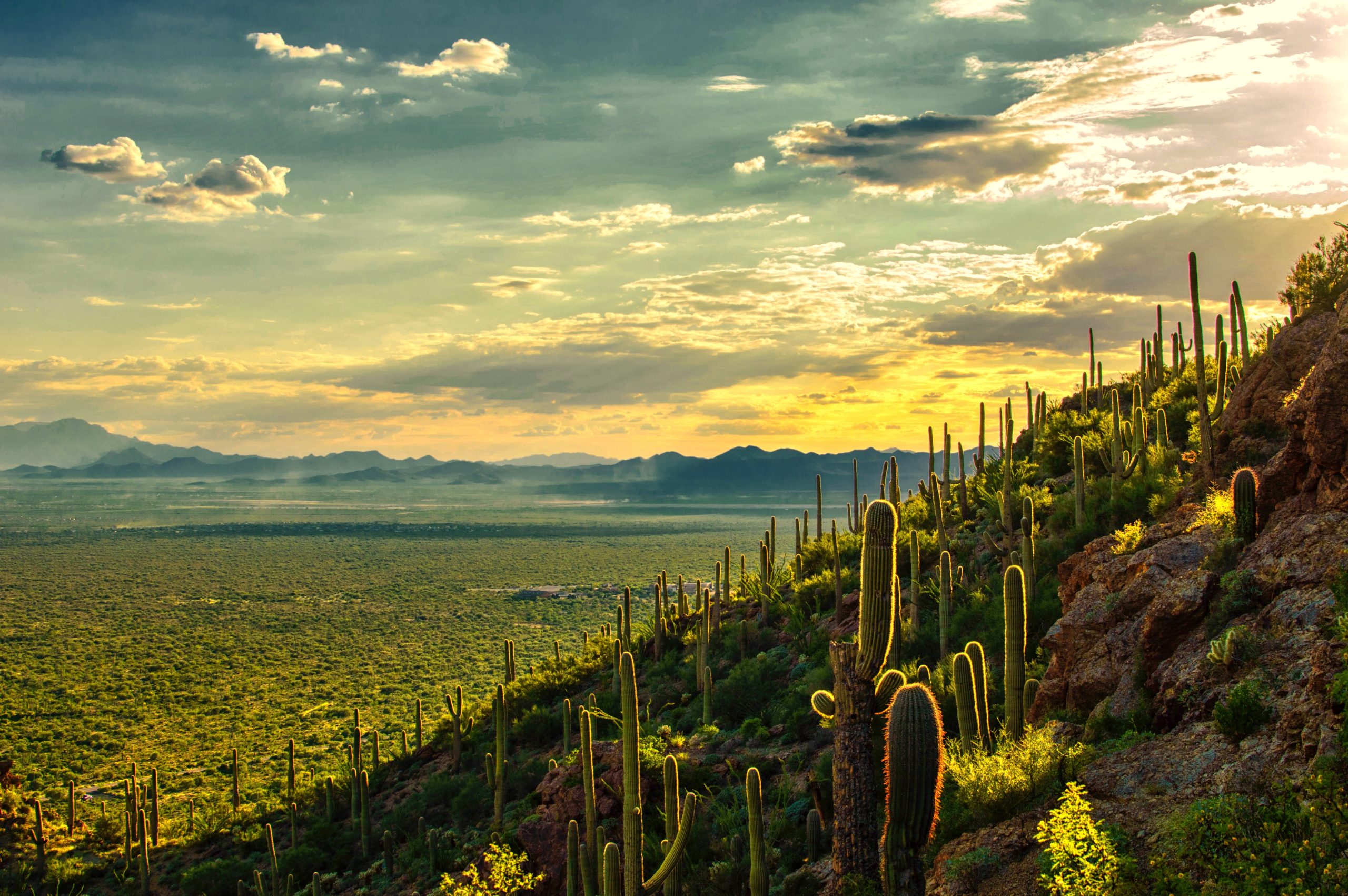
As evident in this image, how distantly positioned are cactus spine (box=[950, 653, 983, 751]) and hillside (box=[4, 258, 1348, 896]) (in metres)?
0.04

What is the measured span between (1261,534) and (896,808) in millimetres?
A: 5692

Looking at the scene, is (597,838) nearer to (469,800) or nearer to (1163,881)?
(469,800)

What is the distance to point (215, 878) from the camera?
22.1m

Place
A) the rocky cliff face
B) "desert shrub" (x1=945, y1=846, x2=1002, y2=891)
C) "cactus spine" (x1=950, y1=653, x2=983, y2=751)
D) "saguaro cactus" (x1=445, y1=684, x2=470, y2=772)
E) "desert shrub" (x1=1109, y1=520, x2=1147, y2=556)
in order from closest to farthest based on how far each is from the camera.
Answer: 1. the rocky cliff face
2. "desert shrub" (x1=945, y1=846, x2=1002, y2=891)
3. "cactus spine" (x1=950, y1=653, x2=983, y2=751)
4. "desert shrub" (x1=1109, y1=520, x2=1147, y2=556)
5. "saguaro cactus" (x1=445, y1=684, x2=470, y2=772)

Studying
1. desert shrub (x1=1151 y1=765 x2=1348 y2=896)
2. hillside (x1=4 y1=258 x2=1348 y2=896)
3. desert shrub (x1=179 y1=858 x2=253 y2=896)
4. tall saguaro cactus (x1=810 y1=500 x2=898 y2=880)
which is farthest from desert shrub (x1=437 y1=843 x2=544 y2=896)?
desert shrub (x1=1151 y1=765 x2=1348 y2=896)

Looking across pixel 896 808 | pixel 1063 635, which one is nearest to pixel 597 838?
pixel 896 808

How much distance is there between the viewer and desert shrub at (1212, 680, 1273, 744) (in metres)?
7.60

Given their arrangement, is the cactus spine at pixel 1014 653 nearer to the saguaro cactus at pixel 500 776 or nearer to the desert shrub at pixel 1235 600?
the desert shrub at pixel 1235 600

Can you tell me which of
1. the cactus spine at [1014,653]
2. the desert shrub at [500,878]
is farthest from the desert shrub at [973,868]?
the desert shrub at [500,878]

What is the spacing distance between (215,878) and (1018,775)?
22.4 meters

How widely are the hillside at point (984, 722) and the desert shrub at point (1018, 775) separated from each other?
0.03 m

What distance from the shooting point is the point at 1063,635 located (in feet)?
37.8

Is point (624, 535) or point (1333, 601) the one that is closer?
point (1333, 601)

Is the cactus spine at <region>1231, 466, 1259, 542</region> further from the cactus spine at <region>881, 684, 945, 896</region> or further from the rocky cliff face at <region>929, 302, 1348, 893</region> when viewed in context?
the cactus spine at <region>881, 684, 945, 896</region>
